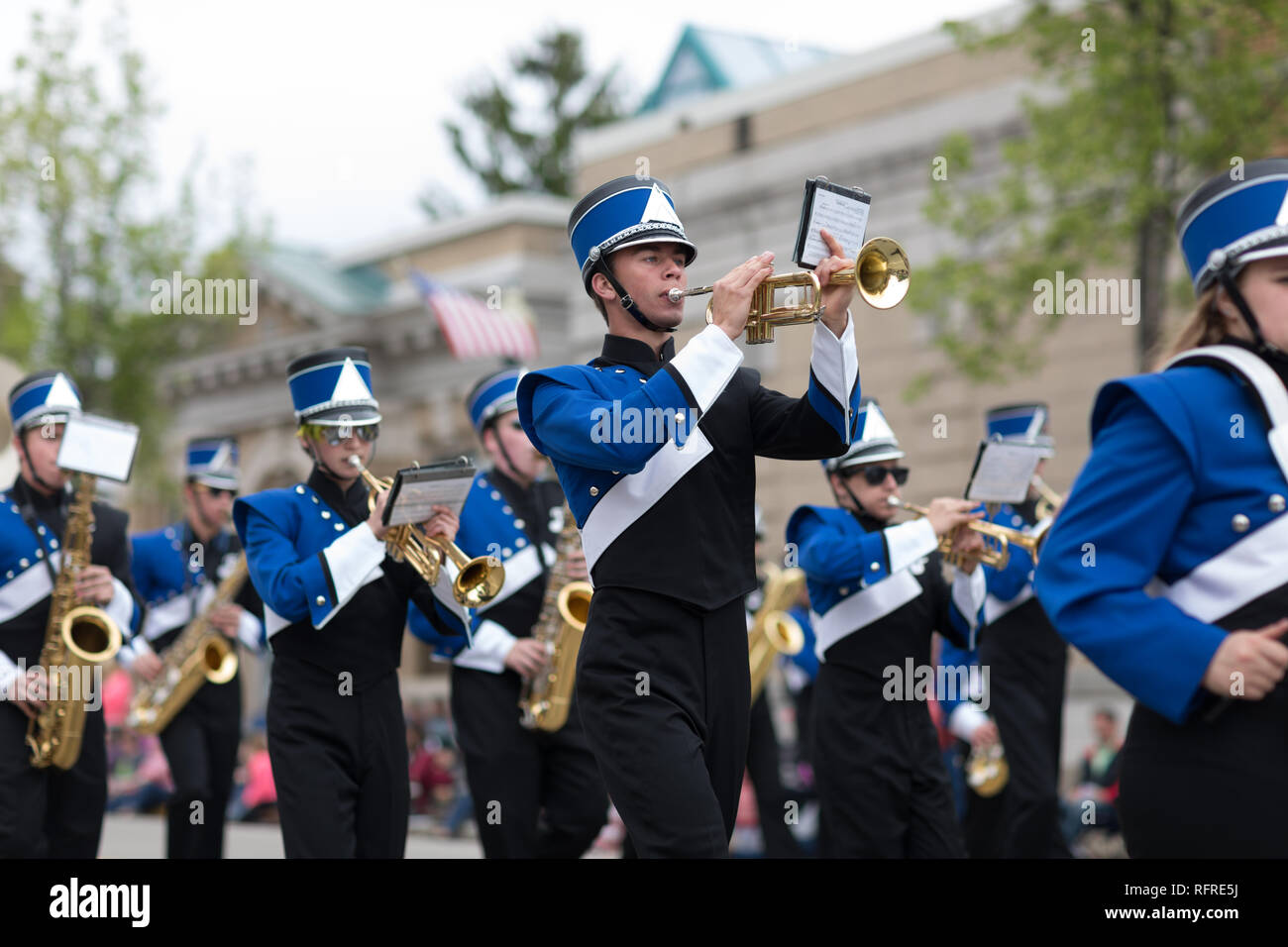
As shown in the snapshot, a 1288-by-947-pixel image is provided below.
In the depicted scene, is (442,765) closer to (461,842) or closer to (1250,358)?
(461,842)

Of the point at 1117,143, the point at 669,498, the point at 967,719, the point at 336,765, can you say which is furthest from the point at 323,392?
the point at 1117,143

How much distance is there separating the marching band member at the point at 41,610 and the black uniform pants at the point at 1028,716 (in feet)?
15.2

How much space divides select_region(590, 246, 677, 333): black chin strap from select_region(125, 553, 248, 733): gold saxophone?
5043 millimetres

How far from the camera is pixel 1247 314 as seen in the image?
11.3ft

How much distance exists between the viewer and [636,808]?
437 cm

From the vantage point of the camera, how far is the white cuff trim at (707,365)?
14.1ft

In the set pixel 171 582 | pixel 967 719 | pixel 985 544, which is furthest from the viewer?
pixel 171 582

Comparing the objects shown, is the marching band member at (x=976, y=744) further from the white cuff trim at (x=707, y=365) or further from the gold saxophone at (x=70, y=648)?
the white cuff trim at (x=707, y=365)

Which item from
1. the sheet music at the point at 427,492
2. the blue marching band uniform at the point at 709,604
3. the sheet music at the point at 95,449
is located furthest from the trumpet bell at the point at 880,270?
the sheet music at the point at 95,449

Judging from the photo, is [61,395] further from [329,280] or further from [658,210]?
[329,280]
